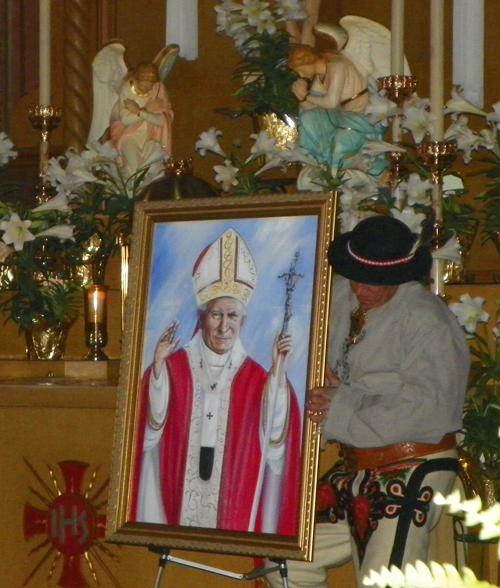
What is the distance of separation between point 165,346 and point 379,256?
2.14ft

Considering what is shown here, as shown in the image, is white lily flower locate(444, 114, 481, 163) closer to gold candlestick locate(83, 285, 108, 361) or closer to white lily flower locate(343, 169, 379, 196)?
white lily flower locate(343, 169, 379, 196)

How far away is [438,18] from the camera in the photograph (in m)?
3.79

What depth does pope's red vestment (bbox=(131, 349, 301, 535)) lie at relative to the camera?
2.96 metres

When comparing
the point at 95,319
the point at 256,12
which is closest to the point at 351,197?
the point at 95,319

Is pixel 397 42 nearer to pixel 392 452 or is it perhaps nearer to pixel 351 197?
pixel 351 197

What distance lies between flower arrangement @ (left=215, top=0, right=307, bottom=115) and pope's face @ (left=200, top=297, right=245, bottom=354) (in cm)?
198

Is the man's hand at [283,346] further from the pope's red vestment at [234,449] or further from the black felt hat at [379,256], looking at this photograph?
the black felt hat at [379,256]

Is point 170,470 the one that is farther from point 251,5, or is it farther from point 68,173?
point 251,5

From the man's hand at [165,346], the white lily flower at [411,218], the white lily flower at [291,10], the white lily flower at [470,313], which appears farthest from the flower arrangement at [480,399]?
the white lily flower at [291,10]

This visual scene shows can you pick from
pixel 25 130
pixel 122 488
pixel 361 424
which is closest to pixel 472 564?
pixel 361 424

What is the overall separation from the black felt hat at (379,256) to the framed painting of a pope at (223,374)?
0.17 feet

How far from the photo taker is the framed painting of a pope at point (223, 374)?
2.98 metres

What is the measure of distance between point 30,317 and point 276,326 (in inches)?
58.6

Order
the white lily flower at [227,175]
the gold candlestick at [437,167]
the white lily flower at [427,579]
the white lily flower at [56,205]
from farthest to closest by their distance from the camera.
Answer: the white lily flower at [56,205] → the white lily flower at [227,175] → the gold candlestick at [437,167] → the white lily flower at [427,579]
